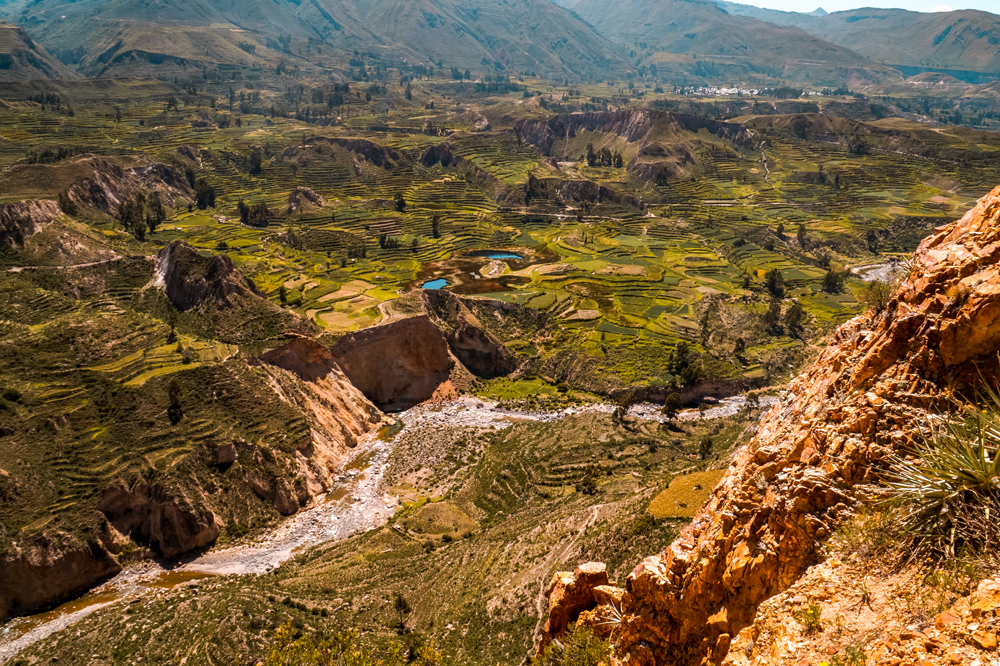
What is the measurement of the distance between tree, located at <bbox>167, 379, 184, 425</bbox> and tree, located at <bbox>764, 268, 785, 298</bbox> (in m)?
116

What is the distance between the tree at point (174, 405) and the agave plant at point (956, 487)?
66.3 metres

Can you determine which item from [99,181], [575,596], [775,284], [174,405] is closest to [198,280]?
[174,405]

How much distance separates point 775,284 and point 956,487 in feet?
417

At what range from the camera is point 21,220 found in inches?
3752

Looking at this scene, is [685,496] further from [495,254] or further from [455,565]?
[495,254]

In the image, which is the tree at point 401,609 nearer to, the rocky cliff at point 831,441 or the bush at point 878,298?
the rocky cliff at point 831,441

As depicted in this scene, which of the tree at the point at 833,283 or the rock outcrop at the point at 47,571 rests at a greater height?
the tree at the point at 833,283

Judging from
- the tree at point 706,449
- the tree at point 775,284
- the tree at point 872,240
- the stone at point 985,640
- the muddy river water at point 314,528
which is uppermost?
the stone at point 985,640

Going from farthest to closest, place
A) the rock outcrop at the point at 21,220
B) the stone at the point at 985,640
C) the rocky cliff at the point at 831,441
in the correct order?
the rock outcrop at the point at 21,220
the rocky cliff at the point at 831,441
the stone at the point at 985,640

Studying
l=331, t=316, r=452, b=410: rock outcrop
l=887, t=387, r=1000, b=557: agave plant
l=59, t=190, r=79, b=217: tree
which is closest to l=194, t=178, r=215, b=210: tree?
l=59, t=190, r=79, b=217: tree

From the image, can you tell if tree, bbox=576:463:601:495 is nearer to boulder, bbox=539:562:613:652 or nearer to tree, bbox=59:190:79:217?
boulder, bbox=539:562:613:652

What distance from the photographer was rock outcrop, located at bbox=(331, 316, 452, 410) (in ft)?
280

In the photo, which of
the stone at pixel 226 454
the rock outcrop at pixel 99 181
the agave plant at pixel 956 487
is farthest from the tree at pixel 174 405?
the rock outcrop at pixel 99 181

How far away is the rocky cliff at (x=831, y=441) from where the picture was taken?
1423 centimetres
